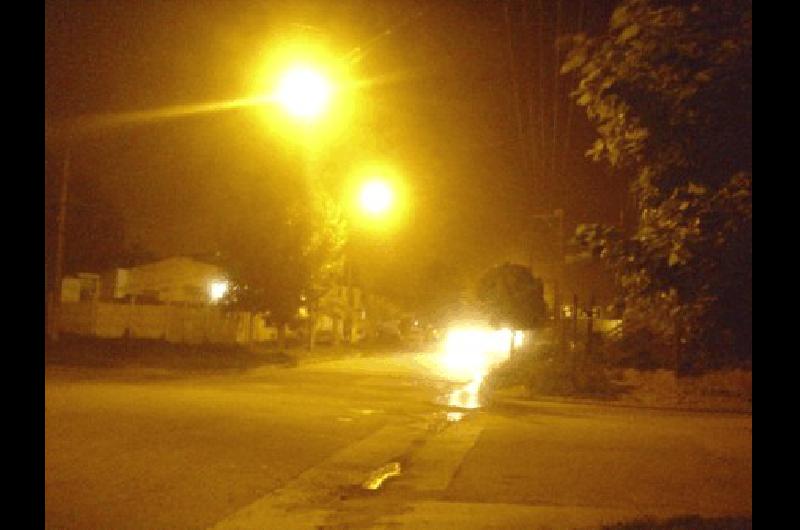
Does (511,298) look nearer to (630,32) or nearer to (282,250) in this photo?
(282,250)

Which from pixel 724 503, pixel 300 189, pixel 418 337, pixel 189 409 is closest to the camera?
pixel 724 503

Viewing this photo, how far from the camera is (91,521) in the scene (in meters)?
8.74

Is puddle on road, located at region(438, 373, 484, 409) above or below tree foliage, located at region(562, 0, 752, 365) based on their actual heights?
below

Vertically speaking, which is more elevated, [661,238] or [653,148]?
[653,148]

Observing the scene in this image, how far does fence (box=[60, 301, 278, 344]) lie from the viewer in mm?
39094

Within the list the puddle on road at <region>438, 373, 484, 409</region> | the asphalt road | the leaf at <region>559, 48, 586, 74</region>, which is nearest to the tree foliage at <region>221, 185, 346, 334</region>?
the puddle on road at <region>438, 373, 484, 409</region>

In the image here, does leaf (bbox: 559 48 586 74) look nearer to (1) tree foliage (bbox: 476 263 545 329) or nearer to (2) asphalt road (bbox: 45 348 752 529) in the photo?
(2) asphalt road (bbox: 45 348 752 529)

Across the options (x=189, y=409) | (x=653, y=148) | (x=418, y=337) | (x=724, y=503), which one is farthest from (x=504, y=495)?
(x=418, y=337)

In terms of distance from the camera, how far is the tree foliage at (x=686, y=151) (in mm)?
5496

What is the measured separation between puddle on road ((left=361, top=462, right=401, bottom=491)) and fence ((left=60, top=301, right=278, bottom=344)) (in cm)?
2703

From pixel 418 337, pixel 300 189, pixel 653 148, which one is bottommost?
pixel 418 337

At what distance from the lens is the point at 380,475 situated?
11.9 meters

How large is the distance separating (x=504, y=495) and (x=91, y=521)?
4757mm

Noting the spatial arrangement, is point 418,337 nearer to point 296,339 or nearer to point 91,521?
point 296,339
